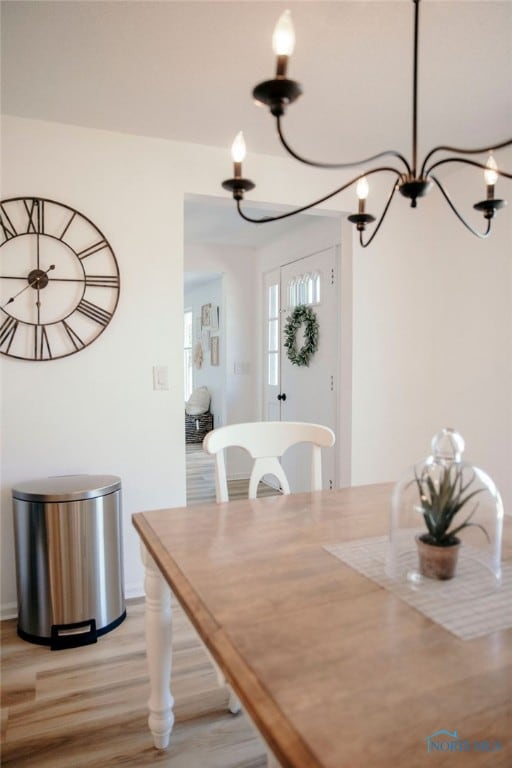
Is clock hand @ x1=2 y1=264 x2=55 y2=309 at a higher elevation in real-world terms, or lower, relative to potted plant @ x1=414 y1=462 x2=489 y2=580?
higher

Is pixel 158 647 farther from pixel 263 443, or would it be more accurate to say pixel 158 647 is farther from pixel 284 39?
pixel 284 39

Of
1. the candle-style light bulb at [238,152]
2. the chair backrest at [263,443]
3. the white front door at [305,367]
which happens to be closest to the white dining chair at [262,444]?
the chair backrest at [263,443]

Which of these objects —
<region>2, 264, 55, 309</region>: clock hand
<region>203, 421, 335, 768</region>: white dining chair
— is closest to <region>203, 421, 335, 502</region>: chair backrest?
<region>203, 421, 335, 768</region>: white dining chair

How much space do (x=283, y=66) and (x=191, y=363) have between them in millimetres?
7131

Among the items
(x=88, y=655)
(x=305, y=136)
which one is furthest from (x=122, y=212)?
(x=88, y=655)

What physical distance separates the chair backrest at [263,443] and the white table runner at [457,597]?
69 centimetres

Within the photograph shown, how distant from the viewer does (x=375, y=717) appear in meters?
0.62

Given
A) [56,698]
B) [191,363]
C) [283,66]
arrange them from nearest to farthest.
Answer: [283,66] → [56,698] → [191,363]

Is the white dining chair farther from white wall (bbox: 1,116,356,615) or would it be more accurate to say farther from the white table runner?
white wall (bbox: 1,116,356,615)

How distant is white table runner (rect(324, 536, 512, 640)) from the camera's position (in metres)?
0.84

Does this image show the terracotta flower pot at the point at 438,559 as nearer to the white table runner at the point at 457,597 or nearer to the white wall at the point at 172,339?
the white table runner at the point at 457,597

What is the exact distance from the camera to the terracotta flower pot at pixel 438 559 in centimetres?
98

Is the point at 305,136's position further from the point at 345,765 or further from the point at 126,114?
the point at 345,765

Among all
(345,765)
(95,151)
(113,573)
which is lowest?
(113,573)
